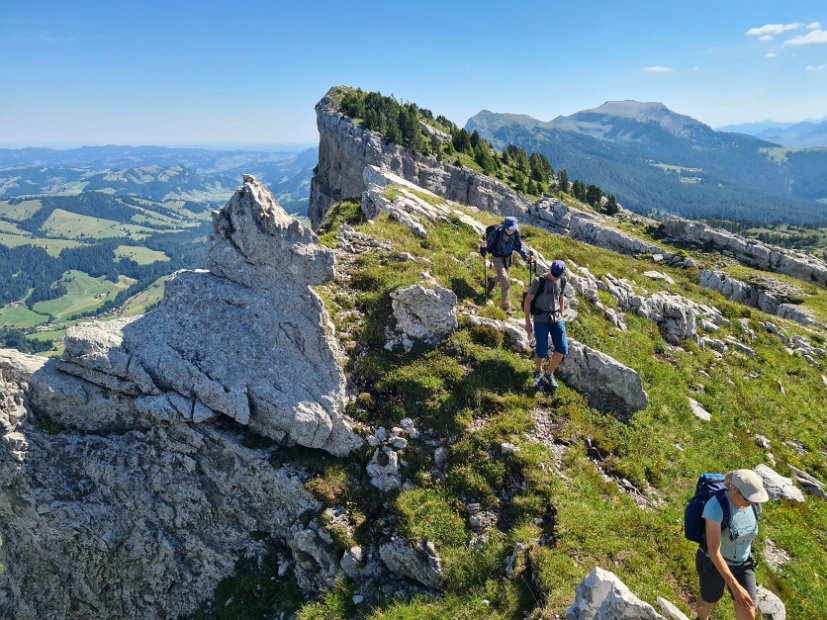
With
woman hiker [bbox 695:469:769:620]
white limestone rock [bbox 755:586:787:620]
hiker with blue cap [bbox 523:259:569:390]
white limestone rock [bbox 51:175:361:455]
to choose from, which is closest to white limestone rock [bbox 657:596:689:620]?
woman hiker [bbox 695:469:769:620]

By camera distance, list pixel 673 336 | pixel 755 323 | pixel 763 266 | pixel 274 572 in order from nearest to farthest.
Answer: pixel 274 572 < pixel 673 336 < pixel 755 323 < pixel 763 266

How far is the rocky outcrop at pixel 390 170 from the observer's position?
87625 millimetres

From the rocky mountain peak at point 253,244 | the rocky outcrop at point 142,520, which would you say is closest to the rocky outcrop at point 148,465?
the rocky outcrop at point 142,520

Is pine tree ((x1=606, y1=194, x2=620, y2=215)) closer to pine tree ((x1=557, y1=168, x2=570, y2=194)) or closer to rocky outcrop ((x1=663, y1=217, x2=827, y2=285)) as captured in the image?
pine tree ((x1=557, y1=168, x2=570, y2=194))

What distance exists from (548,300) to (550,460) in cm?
495

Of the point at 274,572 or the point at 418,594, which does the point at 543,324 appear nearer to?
the point at 418,594

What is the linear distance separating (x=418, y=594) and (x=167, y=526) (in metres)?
8.28

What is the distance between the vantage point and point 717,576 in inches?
332

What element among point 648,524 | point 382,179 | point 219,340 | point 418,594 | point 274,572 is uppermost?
point 382,179

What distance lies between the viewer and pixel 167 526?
A: 44.1 feet

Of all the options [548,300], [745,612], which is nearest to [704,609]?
[745,612]

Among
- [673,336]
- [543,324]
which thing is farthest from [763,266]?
[543,324]

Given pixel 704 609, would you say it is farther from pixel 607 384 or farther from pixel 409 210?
pixel 409 210

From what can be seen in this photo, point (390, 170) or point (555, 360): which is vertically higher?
point (390, 170)
